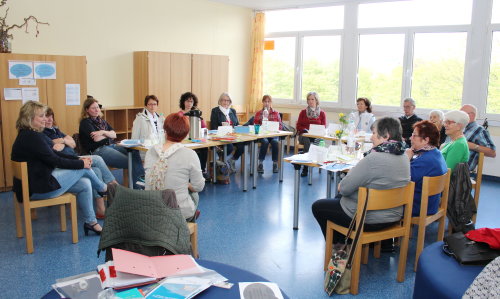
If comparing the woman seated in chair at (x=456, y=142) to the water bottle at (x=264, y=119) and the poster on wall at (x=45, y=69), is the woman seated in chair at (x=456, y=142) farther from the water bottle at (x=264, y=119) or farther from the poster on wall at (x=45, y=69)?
the poster on wall at (x=45, y=69)

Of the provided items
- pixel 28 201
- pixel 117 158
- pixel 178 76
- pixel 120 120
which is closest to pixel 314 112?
pixel 178 76

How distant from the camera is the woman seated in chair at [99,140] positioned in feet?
16.0

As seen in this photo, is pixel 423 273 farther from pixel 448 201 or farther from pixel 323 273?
pixel 448 201

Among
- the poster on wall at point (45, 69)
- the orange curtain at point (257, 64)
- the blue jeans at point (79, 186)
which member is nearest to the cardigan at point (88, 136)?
the blue jeans at point (79, 186)

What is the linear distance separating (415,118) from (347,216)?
3.58m

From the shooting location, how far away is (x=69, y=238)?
3.91 m

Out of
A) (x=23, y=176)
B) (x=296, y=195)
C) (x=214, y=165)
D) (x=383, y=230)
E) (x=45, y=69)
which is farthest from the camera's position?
(x=214, y=165)

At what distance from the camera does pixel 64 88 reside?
555 centimetres

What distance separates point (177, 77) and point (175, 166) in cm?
461

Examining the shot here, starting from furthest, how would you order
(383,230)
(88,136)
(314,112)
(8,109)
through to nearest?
→ (314,112) < (8,109) < (88,136) < (383,230)

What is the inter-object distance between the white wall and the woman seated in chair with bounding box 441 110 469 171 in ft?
16.3

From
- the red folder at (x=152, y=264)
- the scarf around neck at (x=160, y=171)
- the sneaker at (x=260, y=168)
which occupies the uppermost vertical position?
the scarf around neck at (x=160, y=171)

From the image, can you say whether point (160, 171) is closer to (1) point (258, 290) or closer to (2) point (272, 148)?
(1) point (258, 290)

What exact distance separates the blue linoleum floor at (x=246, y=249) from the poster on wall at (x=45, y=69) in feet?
4.91
